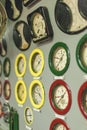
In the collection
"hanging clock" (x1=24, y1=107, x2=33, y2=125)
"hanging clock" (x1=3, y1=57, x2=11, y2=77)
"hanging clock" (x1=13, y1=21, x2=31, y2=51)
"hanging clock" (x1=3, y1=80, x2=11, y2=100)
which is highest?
"hanging clock" (x1=13, y1=21, x2=31, y2=51)

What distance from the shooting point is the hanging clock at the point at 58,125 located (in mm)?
1099

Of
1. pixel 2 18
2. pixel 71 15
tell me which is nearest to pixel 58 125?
pixel 71 15

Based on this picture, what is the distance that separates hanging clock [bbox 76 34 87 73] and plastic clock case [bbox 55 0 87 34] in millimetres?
53

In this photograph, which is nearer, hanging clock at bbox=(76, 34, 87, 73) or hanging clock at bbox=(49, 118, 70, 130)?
hanging clock at bbox=(76, 34, 87, 73)

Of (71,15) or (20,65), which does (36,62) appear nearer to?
(20,65)

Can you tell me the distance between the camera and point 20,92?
1584mm

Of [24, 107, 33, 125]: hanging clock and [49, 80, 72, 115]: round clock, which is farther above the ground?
[49, 80, 72, 115]: round clock

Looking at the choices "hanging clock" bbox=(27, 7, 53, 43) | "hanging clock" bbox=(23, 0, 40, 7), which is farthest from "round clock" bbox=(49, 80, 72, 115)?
"hanging clock" bbox=(23, 0, 40, 7)

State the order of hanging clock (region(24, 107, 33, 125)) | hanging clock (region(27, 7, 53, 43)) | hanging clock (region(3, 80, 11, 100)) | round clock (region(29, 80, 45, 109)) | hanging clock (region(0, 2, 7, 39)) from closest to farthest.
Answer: hanging clock (region(27, 7, 53, 43)), round clock (region(29, 80, 45, 109)), hanging clock (region(24, 107, 33, 125)), hanging clock (region(0, 2, 7, 39)), hanging clock (region(3, 80, 11, 100))

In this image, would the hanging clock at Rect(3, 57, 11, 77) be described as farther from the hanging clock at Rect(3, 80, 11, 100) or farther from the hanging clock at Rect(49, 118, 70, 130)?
the hanging clock at Rect(49, 118, 70, 130)

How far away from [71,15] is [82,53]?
0.19m

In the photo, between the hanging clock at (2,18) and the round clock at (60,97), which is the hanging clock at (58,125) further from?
the hanging clock at (2,18)

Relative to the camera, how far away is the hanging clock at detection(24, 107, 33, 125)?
143 centimetres

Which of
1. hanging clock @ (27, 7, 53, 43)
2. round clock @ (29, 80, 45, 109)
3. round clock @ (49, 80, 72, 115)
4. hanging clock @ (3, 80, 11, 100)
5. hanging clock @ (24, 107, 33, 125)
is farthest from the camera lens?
hanging clock @ (3, 80, 11, 100)
